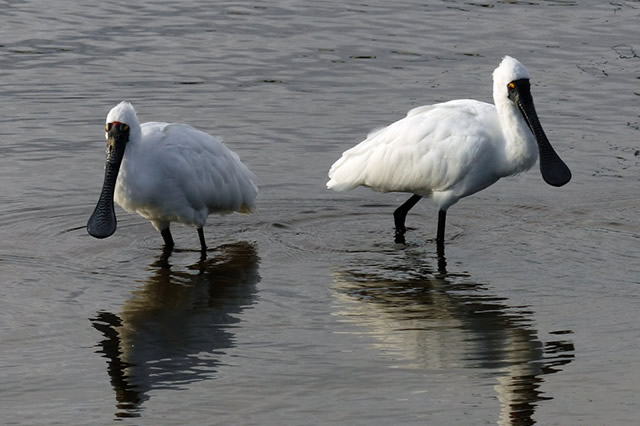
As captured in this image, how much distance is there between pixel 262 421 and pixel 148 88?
8.08m

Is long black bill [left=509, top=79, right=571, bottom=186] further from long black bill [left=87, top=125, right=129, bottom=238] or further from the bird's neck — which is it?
long black bill [left=87, top=125, right=129, bottom=238]

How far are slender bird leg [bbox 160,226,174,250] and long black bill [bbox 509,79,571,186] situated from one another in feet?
8.87

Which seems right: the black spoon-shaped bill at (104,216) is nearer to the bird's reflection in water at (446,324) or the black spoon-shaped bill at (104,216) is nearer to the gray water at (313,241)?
the gray water at (313,241)

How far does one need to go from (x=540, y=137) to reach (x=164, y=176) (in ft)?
9.15

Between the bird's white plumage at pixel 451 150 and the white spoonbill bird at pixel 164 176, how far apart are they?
1053 millimetres

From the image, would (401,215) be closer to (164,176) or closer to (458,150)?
(458,150)

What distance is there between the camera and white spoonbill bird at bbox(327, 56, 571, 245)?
1048 cm

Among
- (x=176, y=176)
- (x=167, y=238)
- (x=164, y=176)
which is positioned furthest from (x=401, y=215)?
(x=164, y=176)

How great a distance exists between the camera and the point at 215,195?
34.6 ft

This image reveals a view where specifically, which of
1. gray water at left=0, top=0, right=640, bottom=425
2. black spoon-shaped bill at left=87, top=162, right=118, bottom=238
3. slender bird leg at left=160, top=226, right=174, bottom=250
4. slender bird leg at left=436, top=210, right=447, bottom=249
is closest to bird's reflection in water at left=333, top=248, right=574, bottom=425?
gray water at left=0, top=0, right=640, bottom=425

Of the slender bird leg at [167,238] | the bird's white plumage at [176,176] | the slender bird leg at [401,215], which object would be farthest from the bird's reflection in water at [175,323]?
the slender bird leg at [401,215]

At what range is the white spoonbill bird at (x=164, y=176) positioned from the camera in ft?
31.9

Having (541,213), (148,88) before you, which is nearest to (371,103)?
(148,88)

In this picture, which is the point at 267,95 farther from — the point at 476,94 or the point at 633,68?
the point at 633,68
